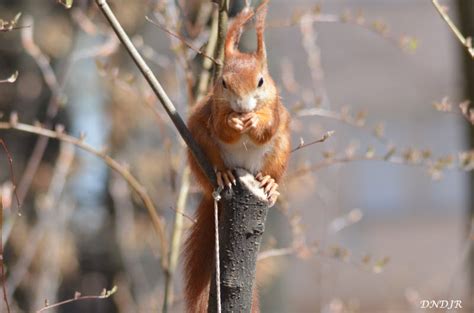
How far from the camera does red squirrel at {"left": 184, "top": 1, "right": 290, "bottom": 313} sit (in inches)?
72.9

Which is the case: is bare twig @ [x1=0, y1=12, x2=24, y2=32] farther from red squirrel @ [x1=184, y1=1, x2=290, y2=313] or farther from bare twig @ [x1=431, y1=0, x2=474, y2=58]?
bare twig @ [x1=431, y1=0, x2=474, y2=58]

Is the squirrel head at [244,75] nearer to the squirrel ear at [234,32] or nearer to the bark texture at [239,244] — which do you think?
the squirrel ear at [234,32]

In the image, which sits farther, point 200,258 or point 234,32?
point 200,258

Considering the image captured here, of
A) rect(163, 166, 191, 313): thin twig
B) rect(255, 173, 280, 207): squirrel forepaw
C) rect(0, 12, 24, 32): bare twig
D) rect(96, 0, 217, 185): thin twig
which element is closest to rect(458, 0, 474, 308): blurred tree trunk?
rect(163, 166, 191, 313): thin twig

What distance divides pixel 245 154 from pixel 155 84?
0.40 meters

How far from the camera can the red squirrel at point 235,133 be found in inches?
72.9

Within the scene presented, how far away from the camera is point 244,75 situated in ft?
6.16

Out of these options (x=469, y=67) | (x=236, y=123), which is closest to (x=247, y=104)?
(x=236, y=123)

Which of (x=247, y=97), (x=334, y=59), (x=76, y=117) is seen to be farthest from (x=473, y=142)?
(x=334, y=59)

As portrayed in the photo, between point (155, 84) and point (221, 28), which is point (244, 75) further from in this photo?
point (155, 84)

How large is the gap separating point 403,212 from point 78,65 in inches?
254

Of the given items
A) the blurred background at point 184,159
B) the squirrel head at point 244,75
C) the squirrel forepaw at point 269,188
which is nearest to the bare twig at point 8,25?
the blurred background at point 184,159

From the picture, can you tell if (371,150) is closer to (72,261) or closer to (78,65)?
(72,261)

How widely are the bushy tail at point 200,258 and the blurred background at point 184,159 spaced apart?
0.15 m
